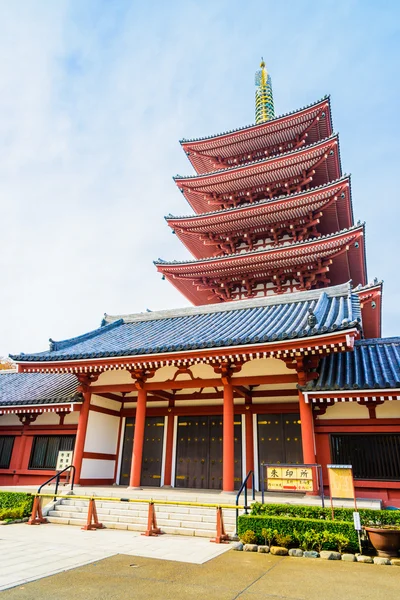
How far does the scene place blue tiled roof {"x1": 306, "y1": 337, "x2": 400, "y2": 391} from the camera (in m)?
10.7

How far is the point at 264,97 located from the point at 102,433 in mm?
25705

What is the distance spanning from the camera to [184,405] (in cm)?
1507

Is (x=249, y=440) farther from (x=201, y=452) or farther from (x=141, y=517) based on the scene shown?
(x=141, y=517)

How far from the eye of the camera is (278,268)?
18.6m

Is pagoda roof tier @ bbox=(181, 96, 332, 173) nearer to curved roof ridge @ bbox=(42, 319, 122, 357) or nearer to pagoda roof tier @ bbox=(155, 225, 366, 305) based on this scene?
pagoda roof tier @ bbox=(155, 225, 366, 305)

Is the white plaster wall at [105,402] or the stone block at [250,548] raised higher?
the white plaster wall at [105,402]

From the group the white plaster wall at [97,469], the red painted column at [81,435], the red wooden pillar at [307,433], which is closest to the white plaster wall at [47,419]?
the red painted column at [81,435]

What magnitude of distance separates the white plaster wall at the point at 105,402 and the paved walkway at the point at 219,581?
821cm

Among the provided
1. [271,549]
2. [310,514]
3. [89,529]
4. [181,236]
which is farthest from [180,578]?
[181,236]

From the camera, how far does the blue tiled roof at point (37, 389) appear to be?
1489 cm

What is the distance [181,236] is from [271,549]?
17541 millimetres

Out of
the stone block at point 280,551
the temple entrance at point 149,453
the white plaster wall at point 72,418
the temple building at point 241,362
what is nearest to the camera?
the stone block at point 280,551

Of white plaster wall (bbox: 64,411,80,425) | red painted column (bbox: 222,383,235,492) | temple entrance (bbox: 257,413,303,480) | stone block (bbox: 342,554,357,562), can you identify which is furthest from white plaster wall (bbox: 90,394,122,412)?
stone block (bbox: 342,554,357,562)

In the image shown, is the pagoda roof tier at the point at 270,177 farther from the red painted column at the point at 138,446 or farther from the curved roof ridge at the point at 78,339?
the red painted column at the point at 138,446
